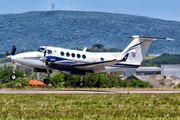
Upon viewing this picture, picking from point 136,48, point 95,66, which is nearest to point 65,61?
point 95,66

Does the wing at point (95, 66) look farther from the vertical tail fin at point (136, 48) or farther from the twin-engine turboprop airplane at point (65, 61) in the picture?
the vertical tail fin at point (136, 48)

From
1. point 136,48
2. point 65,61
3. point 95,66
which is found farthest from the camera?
point 136,48

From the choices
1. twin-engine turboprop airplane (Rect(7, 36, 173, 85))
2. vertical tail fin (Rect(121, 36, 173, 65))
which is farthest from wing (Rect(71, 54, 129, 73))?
vertical tail fin (Rect(121, 36, 173, 65))

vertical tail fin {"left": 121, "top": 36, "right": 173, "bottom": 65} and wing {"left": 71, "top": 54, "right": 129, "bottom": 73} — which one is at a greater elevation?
vertical tail fin {"left": 121, "top": 36, "right": 173, "bottom": 65}

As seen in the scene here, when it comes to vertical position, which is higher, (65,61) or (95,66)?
(65,61)

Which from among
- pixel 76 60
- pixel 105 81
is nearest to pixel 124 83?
pixel 105 81

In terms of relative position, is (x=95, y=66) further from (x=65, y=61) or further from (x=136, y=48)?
(x=136, y=48)

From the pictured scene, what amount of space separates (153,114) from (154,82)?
301ft

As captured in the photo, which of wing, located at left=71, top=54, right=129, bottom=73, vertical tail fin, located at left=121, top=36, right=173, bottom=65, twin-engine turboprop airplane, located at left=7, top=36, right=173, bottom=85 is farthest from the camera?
vertical tail fin, located at left=121, top=36, right=173, bottom=65

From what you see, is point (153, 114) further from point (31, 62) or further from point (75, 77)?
point (75, 77)

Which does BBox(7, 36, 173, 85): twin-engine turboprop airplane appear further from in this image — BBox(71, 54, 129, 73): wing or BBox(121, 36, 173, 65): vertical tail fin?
BBox(121, 36, 173, 65): vertical tail fin

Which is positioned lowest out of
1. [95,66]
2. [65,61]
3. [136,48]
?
[95,66]

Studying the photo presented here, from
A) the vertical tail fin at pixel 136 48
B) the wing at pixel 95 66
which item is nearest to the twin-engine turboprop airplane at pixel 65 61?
the wing at pixel 95 66

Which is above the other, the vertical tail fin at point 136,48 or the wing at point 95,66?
the vertical tail fin at point 136,48
